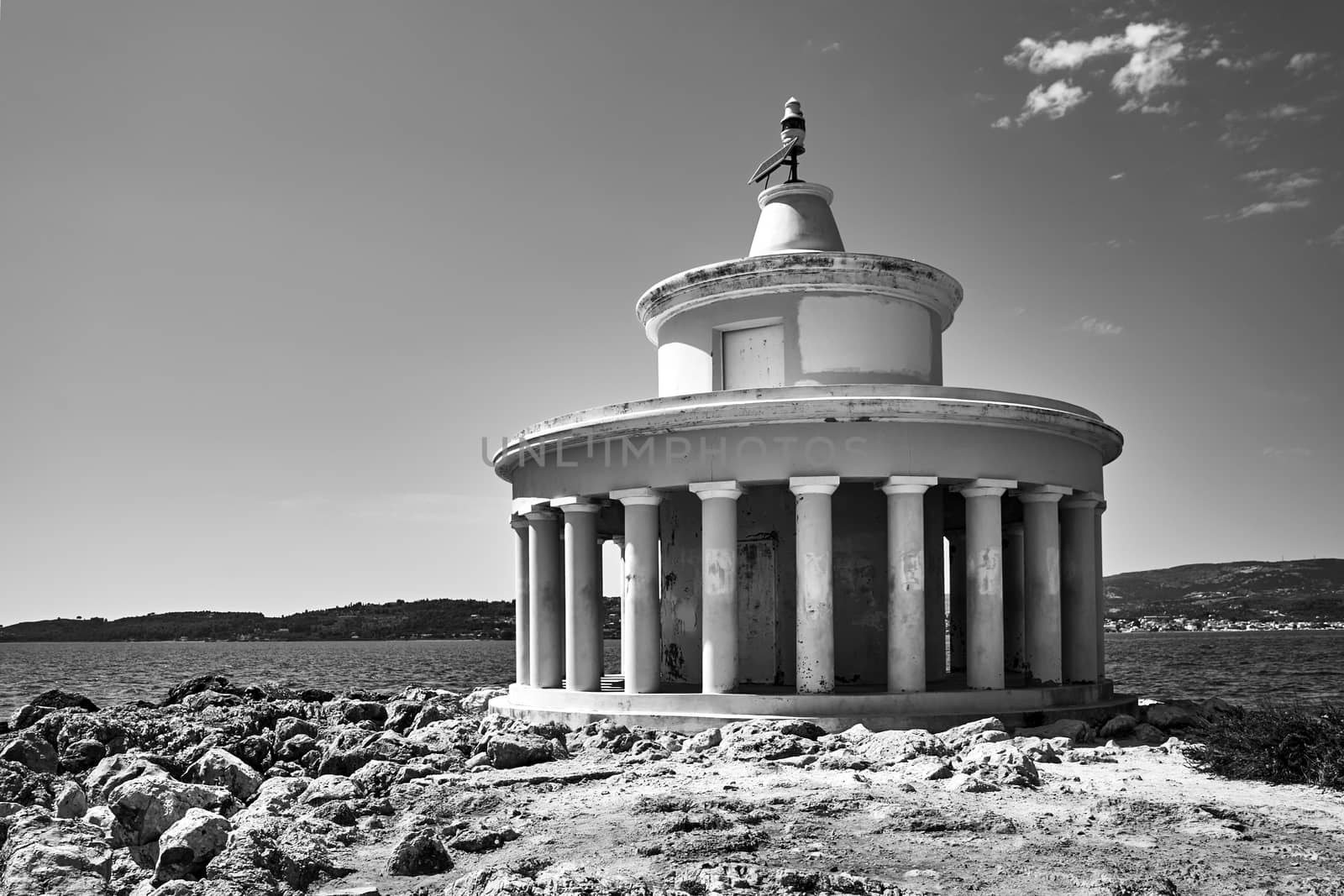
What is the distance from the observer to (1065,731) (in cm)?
1744

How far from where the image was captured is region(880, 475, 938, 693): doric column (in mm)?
18391

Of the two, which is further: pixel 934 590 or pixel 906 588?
pixel 934 590

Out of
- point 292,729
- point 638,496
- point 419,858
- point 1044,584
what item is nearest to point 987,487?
point 1044,584

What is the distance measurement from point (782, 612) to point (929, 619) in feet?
8.97

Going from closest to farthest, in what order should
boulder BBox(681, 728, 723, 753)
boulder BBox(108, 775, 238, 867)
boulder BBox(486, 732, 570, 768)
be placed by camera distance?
boulder BBox(108, 775, 238, 867)
boulder BBox(486, 732, 570, 768)
boulder BBox(681, 728, 723, 753)

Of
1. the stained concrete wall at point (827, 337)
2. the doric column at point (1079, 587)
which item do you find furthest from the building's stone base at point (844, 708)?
the stained concrete wall at point (827, 337)

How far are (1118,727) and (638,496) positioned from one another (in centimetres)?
793

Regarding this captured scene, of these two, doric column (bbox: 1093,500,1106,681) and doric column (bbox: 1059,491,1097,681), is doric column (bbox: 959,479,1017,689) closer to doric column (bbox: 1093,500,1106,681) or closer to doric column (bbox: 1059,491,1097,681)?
doric column (bbox: 1059,491,1097,681)

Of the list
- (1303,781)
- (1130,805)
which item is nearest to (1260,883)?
(1130,805)

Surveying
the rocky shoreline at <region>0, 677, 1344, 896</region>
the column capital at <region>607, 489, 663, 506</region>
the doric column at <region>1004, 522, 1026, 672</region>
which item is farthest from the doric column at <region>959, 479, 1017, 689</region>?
the column capital at <region>607, 489, 663, 506</region>

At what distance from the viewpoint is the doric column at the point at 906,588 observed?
724 inches

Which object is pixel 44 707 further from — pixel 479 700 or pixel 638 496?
pixel 638 496

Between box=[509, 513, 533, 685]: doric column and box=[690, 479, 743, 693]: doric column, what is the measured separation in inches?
194

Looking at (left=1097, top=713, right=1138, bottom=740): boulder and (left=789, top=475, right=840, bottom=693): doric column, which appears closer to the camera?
(left=1097, top=713, right=1138, bottom=740): boulder
